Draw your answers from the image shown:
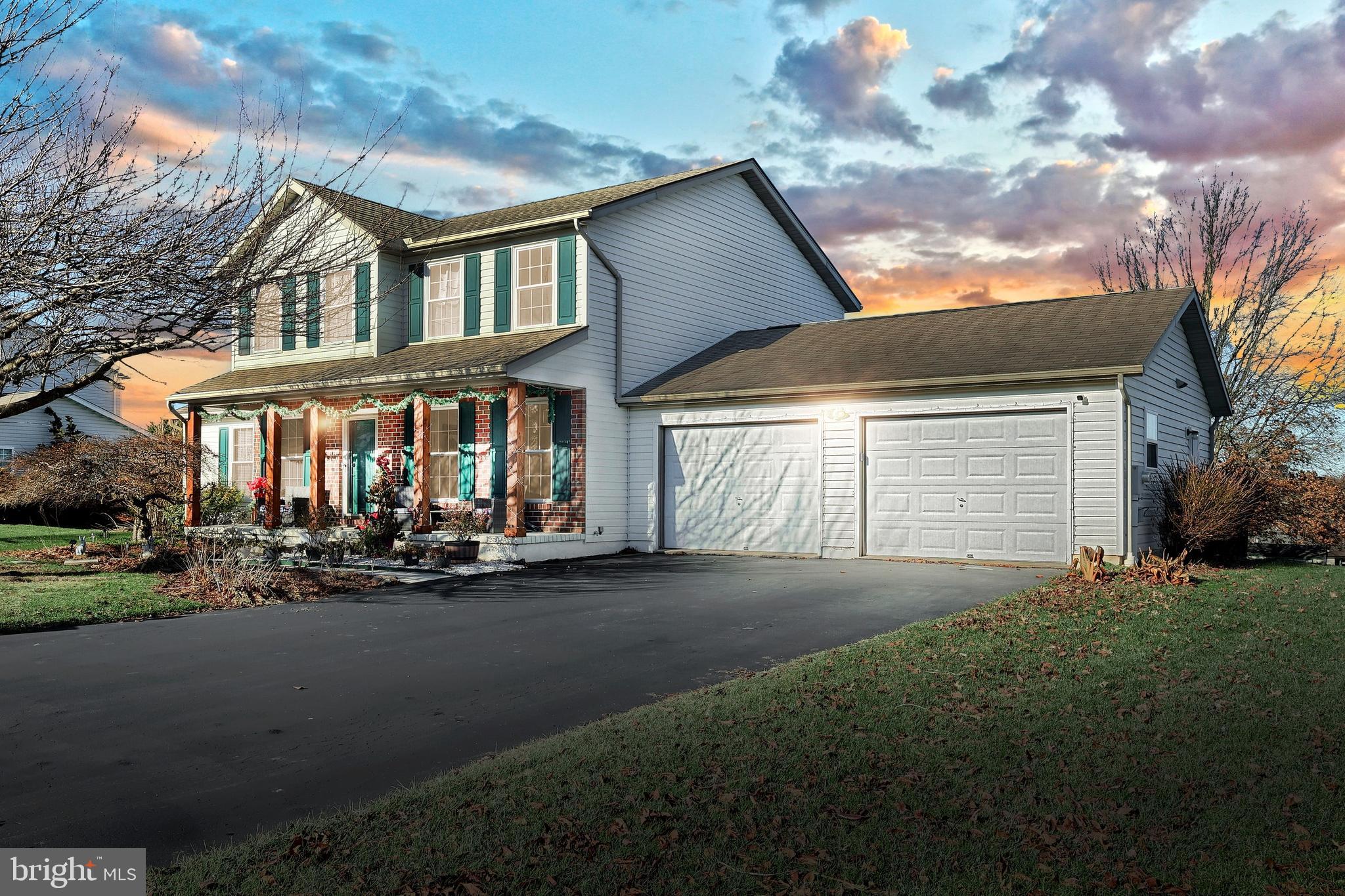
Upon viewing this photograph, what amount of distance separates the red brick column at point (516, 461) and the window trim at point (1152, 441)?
1024 centimetres

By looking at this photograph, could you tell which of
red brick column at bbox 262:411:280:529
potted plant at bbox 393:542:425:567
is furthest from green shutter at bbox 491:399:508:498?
red brick column at bbox 262:411:280:529

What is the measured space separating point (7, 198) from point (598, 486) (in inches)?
438

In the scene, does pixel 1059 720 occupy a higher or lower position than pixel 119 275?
lower

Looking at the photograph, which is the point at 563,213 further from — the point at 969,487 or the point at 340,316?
the point at 969,487

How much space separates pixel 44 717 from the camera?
6.36 meters

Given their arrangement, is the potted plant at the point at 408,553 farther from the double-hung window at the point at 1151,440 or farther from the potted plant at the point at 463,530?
the double-hung window at the point at 1151,440

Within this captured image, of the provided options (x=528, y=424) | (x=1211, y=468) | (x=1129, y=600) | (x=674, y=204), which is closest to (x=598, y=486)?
(x=528, y=424)

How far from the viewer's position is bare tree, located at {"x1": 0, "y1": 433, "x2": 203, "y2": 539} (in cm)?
1797

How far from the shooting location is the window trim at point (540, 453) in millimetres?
17891

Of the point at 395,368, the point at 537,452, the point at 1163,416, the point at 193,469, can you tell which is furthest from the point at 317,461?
the point at 1163,416

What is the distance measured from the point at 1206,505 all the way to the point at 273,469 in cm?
1802

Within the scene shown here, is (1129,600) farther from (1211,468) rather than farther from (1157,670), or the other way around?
(1211,468)

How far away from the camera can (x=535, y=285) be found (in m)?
18.5

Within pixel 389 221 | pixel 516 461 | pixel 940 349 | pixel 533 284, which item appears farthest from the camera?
pixel 389 221
